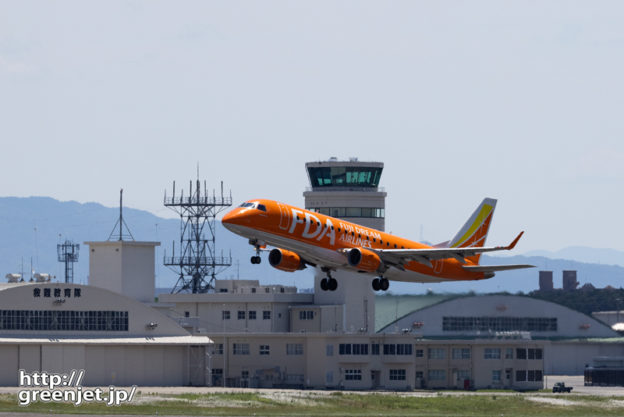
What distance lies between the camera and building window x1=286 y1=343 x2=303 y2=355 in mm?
160875

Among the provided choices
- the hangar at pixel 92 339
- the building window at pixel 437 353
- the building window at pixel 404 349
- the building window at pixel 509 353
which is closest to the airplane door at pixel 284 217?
the hangar at pixel 92 339

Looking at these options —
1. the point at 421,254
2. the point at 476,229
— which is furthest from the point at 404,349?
the point at 421,254

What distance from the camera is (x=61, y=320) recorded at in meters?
148

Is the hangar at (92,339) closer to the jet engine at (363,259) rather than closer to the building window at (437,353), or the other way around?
the building window at (437,353)

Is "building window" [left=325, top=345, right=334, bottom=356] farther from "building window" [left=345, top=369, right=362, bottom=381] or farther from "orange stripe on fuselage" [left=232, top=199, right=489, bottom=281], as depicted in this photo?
"orange stripe on fuselage" [left=232, top=199, right=489, bottom=281]

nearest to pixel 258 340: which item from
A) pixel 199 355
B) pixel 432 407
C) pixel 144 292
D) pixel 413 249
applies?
pixel 199 355

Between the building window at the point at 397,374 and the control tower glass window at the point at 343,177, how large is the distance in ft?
107

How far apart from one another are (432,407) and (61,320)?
44.8 meters

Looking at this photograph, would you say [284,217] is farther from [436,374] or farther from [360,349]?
Answer: [436,374]

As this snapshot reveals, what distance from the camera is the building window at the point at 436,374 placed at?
170625mm

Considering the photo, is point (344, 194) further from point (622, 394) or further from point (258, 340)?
point (622, 394)

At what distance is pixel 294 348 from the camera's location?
161125 mm

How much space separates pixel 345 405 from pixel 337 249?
3337cm

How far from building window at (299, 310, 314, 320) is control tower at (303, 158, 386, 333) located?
3.78 metres
